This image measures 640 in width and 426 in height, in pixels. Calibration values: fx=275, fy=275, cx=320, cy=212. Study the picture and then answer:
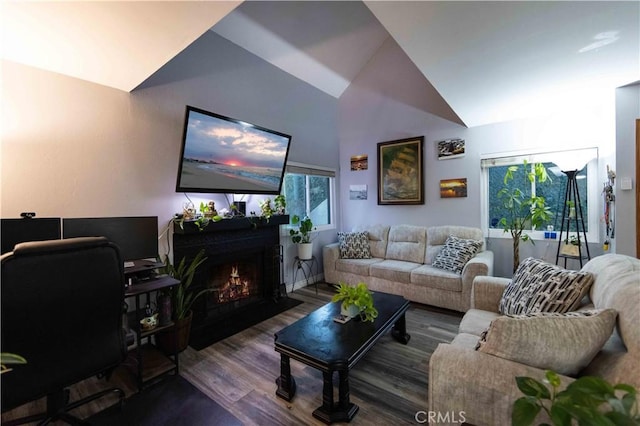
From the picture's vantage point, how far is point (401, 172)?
439 centimetres

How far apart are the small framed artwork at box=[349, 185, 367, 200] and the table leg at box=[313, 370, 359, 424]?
3.45m

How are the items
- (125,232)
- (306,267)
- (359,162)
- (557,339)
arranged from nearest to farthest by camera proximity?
(557,339), (125,232), (306,267), (359,162)

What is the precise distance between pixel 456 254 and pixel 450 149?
155 cm

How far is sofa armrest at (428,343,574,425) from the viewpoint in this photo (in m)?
1.08

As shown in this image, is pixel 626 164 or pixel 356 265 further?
pixel 356 265

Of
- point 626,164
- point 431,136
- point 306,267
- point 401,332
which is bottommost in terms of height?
point 401,332

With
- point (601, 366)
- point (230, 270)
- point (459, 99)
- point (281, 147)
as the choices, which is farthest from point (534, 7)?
point (230, 270)

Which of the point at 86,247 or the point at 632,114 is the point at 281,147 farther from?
the point at 632,114

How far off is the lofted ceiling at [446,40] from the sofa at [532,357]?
1.54 meters

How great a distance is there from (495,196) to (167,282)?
4.02m

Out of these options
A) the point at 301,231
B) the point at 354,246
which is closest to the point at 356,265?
the point at 354,246

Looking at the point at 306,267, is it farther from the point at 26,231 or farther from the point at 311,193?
the point at 26,231

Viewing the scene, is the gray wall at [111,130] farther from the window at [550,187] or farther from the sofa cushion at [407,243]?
the window at [550,187]

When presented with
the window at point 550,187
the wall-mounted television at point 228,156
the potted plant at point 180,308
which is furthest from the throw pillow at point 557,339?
the wall-mounted television at point 228,156
